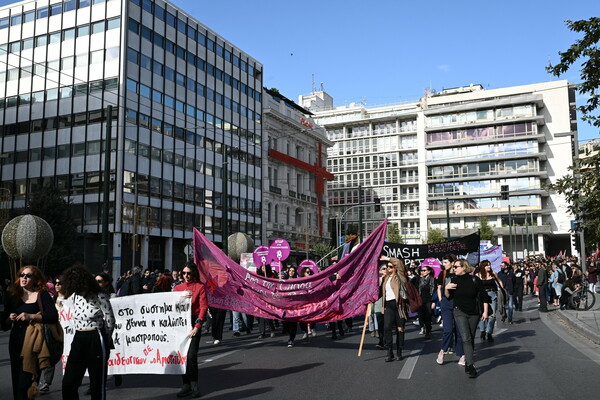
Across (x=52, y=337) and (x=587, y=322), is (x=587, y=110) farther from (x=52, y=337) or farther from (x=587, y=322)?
(x=52, y=337)

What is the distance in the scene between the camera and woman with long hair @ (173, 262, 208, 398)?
766cm

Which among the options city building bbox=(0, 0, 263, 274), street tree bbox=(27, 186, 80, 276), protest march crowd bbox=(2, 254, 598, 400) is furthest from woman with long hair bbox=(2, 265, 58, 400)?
city building bbox=(0, 0, 263, 274)

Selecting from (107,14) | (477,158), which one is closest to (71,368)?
(107,14)

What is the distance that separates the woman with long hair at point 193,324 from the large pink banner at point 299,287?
110 inches

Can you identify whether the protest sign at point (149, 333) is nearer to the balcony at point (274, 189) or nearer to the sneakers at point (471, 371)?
the sneakers at point (471, 371)

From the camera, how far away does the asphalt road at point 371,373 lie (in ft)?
25.4

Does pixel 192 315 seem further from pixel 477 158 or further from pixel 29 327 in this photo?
pixel 477 158

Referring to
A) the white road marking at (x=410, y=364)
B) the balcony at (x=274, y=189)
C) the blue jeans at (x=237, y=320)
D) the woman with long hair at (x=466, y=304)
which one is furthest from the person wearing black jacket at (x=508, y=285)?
the balcony at (x=274, y=189)

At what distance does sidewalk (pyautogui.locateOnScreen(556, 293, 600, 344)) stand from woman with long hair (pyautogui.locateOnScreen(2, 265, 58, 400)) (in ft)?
35.9

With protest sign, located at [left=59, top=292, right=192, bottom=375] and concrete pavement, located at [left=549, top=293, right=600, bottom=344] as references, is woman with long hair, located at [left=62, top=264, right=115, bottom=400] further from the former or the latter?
concrete pavement, located at [left=549, top=293, right=600, bottom=344]

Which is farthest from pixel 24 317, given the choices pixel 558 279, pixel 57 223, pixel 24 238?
pixel 57 223

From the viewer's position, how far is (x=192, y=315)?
27.2 feet

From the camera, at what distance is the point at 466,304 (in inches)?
361

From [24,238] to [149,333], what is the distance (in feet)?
44.2
